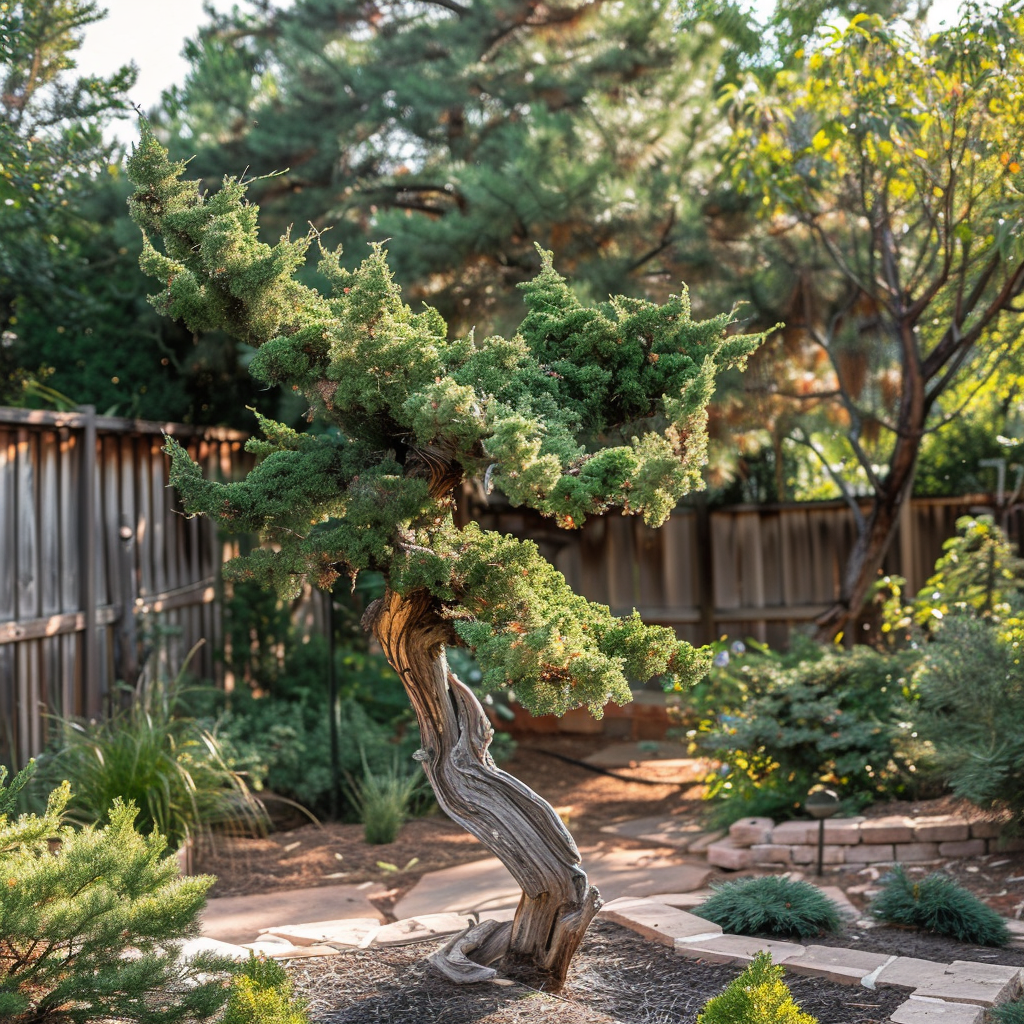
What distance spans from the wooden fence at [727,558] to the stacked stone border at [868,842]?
4.05m

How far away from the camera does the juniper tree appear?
2.42 meters

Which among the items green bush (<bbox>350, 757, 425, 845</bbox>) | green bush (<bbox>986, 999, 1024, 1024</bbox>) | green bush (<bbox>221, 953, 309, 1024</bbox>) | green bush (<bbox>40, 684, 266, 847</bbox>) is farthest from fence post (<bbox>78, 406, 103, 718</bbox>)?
green bush (<bbox>986, 999, 1024, 1024</bbox>)

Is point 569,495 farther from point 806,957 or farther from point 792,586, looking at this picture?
point 792,586

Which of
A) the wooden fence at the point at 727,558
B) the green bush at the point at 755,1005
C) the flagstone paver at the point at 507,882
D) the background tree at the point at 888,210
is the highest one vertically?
the background tree at the point at 888,210

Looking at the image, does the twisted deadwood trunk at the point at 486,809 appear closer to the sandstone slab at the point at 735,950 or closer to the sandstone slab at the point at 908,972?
the sandstone slab at the point at 735,950

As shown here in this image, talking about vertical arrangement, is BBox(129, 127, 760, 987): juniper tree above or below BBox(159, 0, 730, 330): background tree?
below

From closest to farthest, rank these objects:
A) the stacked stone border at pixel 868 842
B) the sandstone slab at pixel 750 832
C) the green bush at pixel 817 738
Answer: the stacked stone border at pixel 868 842 < the sandstone slab at pixel 750 832 < the green bush at pixel 817 738

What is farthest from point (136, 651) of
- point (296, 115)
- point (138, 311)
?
point (296, 115)

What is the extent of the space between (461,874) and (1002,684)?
2.68 m

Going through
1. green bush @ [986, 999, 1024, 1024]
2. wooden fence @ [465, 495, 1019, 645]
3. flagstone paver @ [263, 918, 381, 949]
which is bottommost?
flagstone paver @ [263, 918, 381, 949]

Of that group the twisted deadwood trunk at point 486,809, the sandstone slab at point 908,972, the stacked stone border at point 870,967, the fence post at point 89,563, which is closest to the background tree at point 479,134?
the fence post at point 89,563

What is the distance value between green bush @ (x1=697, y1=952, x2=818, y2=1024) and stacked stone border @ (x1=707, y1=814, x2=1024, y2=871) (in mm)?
2766

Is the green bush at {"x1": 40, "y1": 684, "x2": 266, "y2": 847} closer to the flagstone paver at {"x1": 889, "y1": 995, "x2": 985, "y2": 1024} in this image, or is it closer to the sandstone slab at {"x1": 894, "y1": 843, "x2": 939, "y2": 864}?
the flagstone paver at {"x1": 889, "y1": 995, "x2": 985, "y2": 1024}

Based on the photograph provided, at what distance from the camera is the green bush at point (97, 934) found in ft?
7.79
